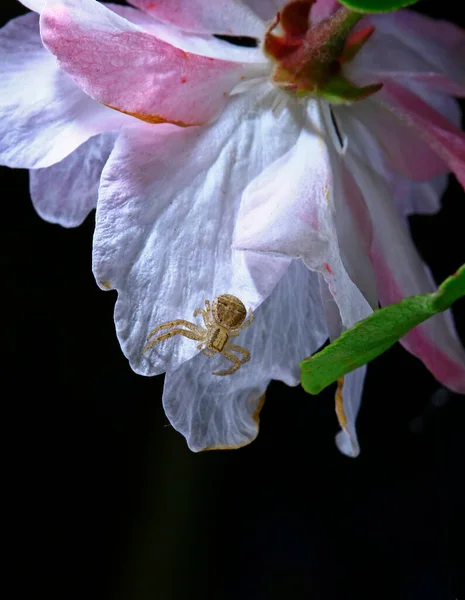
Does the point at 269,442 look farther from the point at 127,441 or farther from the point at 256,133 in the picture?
the point at 256,133

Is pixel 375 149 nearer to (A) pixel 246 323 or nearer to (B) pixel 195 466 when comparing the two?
(A) pixel 246 323

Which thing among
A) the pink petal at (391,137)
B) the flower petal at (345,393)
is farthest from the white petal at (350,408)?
the pink petal at (391,137)

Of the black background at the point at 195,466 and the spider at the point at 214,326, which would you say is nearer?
the spider at the point at 214,326

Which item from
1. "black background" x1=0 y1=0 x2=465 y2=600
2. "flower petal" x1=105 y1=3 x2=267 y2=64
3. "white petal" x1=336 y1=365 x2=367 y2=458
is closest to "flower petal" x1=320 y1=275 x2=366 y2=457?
"white petal" x1=336 y1=365 x2=367 y2=458

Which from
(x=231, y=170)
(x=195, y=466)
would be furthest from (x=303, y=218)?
(x=195, y=466)

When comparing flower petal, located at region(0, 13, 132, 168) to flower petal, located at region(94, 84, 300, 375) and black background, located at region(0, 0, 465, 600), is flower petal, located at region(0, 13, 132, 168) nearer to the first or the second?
flower petal, located at region(94, 84, 300, 375)

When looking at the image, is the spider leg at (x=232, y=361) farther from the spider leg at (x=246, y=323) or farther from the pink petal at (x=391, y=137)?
the pink petal at (x=391, y=137)

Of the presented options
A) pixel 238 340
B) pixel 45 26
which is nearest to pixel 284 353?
pixel 238 340

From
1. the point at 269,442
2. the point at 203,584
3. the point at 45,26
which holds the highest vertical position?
the point at 45,26
